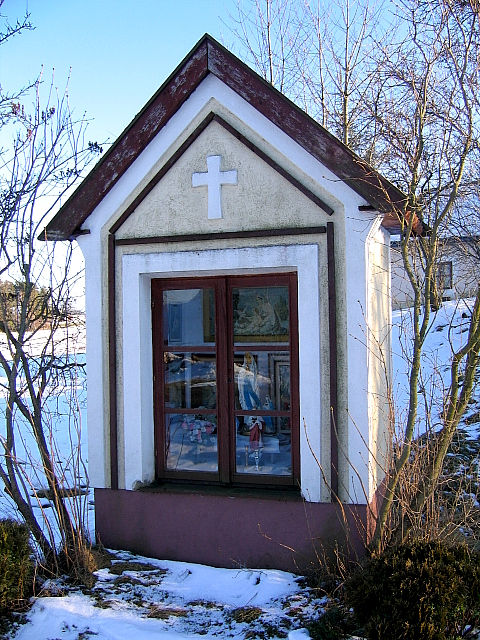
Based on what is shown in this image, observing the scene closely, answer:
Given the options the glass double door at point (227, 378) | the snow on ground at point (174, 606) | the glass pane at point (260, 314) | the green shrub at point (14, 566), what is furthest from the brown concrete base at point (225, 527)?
the glass pane at point (260, 314)

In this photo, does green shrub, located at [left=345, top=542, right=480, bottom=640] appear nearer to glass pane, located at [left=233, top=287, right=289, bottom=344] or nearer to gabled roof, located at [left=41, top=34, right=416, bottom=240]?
glass pane, located at [left=233, top=287, right=289, bottom=344]

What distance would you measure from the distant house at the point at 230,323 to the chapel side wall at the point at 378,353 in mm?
30

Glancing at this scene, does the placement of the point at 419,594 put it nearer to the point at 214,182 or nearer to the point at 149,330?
the point at 149,330

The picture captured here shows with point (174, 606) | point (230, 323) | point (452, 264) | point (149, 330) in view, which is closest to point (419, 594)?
point (174, 606)

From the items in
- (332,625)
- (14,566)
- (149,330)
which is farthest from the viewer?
(149,330)

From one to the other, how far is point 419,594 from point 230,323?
2.68 metres

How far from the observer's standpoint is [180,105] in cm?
525

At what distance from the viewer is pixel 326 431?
16.0 ft

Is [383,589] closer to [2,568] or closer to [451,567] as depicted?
[451,567]

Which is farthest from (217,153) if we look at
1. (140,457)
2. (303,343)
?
(140,457)

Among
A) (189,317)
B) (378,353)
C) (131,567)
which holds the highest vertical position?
(189,317)

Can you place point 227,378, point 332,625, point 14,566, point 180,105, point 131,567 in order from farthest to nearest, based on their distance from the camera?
1. point 227,378
2. point 180,105
3. point 131,567
4. point 14,566
5. point 332,625

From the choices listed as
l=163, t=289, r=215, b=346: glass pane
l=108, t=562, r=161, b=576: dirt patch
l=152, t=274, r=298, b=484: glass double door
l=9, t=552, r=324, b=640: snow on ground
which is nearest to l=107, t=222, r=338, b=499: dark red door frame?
l=152, t=274, r=298, b=484: glass double door

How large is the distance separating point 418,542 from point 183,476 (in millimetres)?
2351
